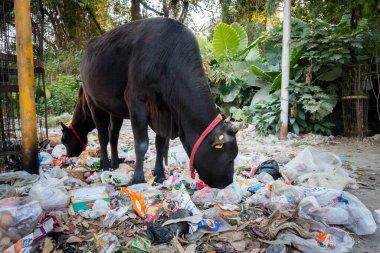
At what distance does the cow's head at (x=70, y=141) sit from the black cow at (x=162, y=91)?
4.58ft

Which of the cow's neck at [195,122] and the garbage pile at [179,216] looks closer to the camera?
the garbage pile at [179,216]

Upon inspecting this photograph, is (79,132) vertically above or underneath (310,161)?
above

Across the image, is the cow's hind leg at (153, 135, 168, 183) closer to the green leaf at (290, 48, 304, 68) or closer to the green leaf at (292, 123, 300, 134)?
the green leaf at (292, 123, 300, 134)

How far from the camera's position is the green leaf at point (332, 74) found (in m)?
7.35

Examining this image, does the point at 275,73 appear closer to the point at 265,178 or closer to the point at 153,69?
the point at 265,178

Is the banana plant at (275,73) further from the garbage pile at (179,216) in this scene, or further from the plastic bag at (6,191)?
the plastic bag at (6,191)

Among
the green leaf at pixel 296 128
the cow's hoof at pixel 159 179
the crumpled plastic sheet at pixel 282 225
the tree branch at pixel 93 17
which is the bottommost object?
Answer: the crumpled plastic sheet at pixel 282 225

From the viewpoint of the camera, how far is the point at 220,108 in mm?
10133

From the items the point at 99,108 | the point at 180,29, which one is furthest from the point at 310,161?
the point at 99,108

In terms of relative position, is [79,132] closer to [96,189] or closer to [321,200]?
[96,189]

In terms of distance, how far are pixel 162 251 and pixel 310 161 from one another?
250cm

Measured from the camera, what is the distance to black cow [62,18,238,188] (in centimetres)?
299

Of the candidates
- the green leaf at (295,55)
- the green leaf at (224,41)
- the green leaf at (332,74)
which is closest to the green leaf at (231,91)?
the green leaf at (224,41)

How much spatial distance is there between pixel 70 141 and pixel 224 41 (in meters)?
6.61
